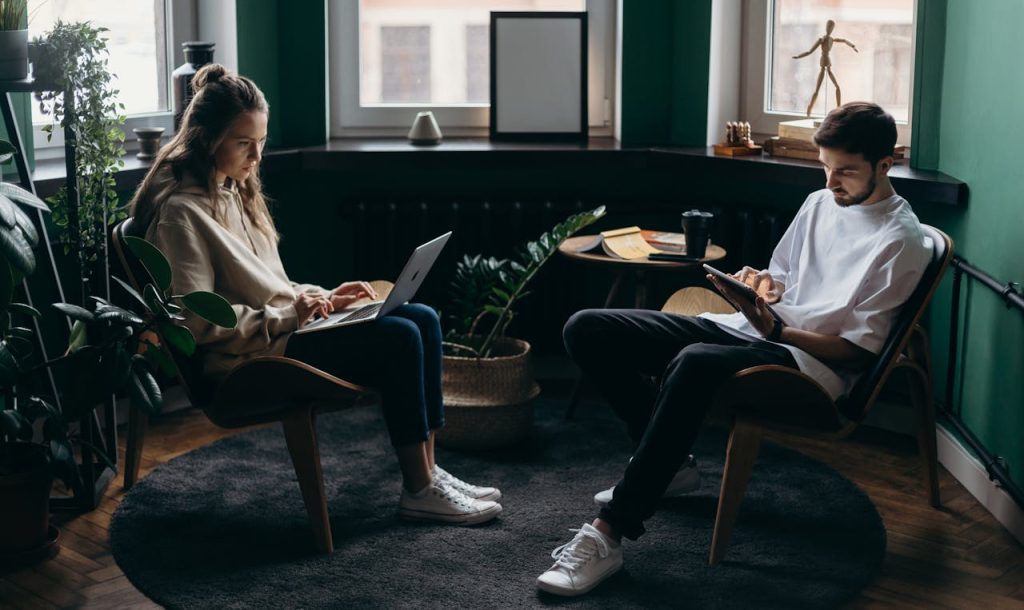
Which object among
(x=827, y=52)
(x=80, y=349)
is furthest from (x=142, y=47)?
(x=827, y=52)

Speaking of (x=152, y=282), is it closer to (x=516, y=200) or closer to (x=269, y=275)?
(x=269, y=275)

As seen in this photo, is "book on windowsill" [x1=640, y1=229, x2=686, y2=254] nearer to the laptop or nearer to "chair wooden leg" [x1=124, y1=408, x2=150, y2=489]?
the laptop

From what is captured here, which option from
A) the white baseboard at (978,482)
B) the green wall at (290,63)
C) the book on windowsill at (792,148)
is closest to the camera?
the white baseboard at (978,482)

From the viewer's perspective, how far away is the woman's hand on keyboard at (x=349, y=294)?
3.02m

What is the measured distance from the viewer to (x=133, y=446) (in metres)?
3.21

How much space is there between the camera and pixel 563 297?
418cm

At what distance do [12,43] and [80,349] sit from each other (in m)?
0.74

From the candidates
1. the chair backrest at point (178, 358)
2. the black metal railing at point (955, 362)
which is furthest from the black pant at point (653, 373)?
the chair backrest at point (178, 358)

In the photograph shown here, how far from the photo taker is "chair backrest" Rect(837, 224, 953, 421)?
2637mm

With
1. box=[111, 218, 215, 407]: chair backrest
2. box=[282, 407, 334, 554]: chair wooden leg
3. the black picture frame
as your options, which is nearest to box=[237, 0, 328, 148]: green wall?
the black picture frame

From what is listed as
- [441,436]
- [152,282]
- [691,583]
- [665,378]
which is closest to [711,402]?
[665,378]

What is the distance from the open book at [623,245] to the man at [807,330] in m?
0.53

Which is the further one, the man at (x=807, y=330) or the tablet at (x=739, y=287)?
the tablet at (x=739, y=287)

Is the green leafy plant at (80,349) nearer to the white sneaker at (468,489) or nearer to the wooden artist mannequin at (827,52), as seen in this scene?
the white sneaker at (468,489)
